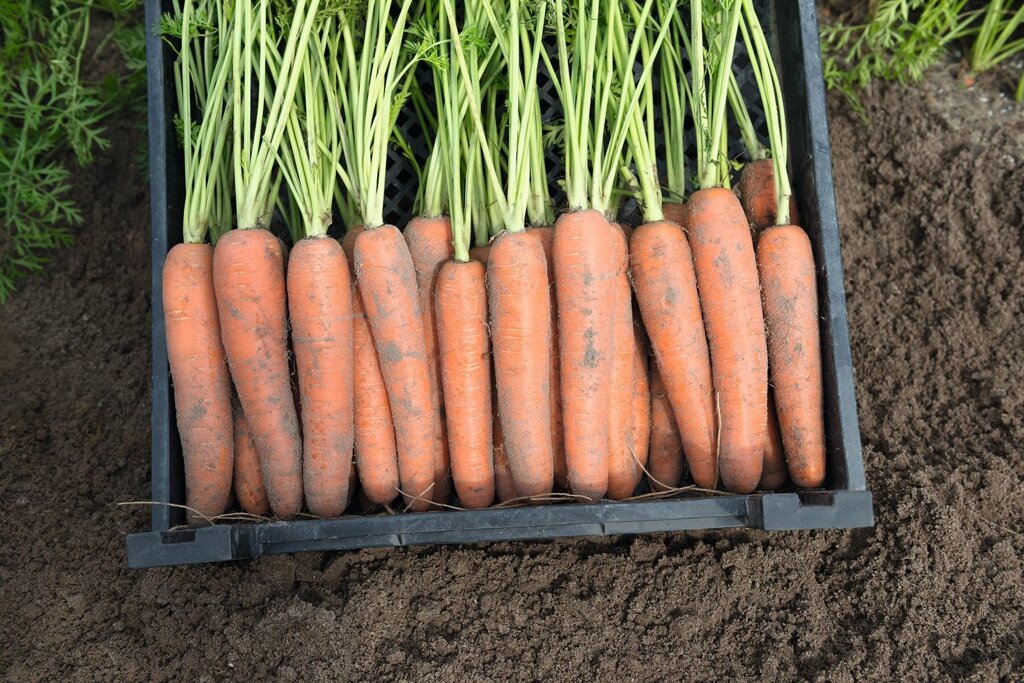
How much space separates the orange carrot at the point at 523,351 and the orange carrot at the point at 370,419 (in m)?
0.26

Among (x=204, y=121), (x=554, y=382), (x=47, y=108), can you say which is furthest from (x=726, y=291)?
(x=47, y=108)

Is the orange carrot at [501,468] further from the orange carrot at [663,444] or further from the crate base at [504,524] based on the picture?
the orange carrot at [663,444]

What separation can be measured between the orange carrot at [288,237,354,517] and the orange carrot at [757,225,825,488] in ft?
2.99

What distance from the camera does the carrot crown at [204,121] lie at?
1704 mm

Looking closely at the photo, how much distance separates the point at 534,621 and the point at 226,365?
2.91ft

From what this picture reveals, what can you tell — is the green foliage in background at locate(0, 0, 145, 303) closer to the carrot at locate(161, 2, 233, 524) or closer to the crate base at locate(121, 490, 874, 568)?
the carrot at locate(161, 2, 233, 524)

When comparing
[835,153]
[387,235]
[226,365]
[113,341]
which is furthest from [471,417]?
[835,153]

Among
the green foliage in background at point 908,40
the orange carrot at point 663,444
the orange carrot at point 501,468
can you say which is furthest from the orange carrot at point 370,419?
the green foliage in background at point 908,40

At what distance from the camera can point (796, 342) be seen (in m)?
1.72

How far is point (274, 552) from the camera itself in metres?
1.65

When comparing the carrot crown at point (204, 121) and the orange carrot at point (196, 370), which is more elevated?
the carrot crown at point (204, 121)

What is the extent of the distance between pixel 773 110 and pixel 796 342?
50 centimetres

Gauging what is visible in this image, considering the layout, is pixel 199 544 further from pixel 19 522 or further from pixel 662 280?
pixel 662 280

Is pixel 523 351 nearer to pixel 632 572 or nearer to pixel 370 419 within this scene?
pixel 370 419
